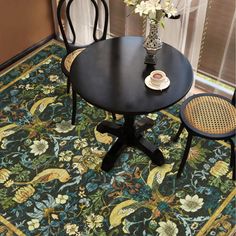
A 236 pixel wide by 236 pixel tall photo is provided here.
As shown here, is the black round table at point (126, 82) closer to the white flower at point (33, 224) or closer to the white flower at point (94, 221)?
the white flower at point (94, 221)

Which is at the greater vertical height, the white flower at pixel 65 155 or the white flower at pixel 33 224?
the white flower at pixel 65 155

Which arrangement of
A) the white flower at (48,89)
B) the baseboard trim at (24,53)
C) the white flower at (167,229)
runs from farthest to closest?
1. the baseboard trim at (24,53)
2. the white flower at (48,89)
3. the white flower at (167,229)

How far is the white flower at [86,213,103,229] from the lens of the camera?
8.07 ft

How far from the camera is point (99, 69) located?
2463 mm

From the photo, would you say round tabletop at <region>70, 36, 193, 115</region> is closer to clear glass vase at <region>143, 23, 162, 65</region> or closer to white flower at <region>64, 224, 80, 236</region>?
clear glass vase at <region>143, 23, 162, 65</region>

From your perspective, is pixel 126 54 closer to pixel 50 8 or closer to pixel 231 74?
pixel 231 74

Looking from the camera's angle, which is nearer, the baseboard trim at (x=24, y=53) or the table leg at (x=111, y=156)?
the table leg at (x=111, y=156)

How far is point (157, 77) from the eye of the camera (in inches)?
90.9

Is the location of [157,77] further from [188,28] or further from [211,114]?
[188,28]

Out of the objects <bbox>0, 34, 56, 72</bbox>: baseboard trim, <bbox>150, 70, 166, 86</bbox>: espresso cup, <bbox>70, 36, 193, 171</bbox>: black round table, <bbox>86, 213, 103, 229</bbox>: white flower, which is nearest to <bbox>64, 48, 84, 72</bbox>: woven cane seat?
<bbox>70, 36, 193, 171</bbox>: black round table

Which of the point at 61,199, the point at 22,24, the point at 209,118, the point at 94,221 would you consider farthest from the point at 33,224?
the point at 22,24

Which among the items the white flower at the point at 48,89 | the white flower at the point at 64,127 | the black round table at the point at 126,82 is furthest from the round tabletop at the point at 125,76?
the white flower at the point at 48,89

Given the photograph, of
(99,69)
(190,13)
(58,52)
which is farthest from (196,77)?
(58,52)

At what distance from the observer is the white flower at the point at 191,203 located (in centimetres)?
255
